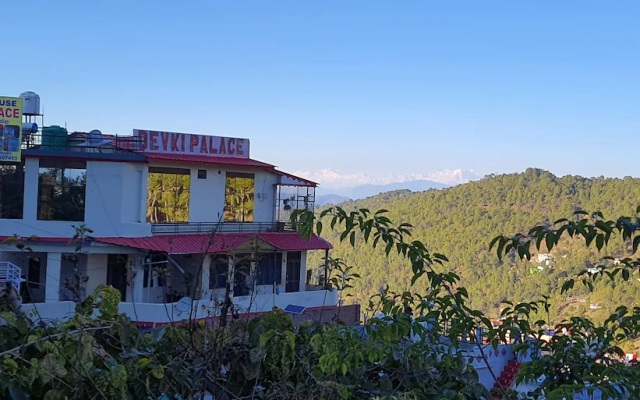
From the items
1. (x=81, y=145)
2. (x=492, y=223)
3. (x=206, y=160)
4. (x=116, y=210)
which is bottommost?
(x=492, y=223)

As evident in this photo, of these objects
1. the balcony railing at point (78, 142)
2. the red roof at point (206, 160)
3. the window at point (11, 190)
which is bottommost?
the window at point (11, 190)

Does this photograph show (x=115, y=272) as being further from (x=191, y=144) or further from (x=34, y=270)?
(x=191, y=144)

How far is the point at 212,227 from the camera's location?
68.7 ft

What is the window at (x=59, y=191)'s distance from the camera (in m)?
20.2

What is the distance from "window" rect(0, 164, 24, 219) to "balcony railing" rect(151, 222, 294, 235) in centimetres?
388

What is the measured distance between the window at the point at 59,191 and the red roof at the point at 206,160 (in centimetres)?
219

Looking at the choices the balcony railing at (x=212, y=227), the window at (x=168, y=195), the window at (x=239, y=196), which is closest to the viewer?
the balcony railing at (x=212, y=227)

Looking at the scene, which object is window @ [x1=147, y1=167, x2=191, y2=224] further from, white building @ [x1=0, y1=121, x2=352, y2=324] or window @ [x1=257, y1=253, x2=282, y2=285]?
window @ [x1=257, y1=253, x2=282, y2=285]

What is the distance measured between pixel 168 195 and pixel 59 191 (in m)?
3.20

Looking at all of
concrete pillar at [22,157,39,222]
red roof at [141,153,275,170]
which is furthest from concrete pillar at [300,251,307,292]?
concrete pillar at [22,157,39,222]

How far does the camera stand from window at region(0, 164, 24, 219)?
20297mm

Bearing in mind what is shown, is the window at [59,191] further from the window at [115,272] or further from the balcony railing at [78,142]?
the window at [115,272]

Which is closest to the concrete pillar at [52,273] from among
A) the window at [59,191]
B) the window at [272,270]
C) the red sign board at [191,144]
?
the window at [59,191]

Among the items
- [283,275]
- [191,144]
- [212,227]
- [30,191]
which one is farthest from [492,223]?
[30,191]
